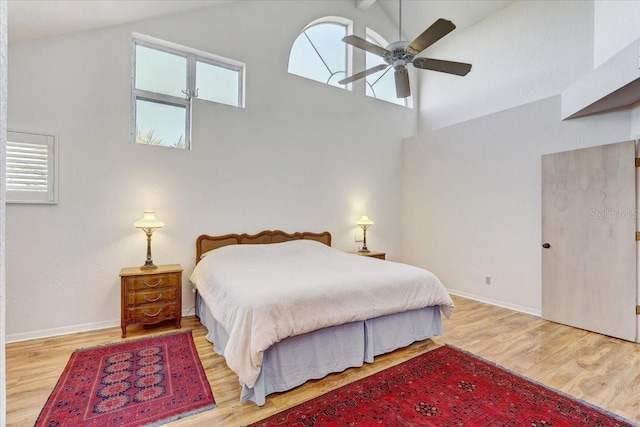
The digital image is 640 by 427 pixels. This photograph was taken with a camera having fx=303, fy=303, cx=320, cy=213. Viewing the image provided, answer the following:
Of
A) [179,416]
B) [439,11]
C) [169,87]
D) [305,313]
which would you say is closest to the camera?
[179,416]

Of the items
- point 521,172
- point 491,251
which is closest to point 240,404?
point 491,251

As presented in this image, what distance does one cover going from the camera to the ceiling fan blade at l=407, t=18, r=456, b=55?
2.40m

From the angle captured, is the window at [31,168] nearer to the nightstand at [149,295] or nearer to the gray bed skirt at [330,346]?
the nightstand at [149,295]

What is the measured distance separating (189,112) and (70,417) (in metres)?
3.29

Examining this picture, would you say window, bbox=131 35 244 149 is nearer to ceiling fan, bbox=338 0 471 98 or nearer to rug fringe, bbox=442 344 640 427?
ceiling fan, bbox=338 0 471 98

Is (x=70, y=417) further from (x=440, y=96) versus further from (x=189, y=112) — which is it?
(x=440, y=96)

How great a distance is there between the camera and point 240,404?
2043 mm

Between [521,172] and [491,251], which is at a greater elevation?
[521,172]

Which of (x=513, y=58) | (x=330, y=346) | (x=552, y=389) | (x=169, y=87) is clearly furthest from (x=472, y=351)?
(x=169, y=87)

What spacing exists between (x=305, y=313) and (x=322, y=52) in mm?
4408

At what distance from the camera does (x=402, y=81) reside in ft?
10.7

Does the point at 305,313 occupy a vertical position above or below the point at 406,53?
below

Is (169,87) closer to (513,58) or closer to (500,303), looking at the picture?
(513,58)

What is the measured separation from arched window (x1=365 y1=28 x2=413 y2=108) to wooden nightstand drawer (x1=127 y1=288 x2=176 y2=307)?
4.48 m
